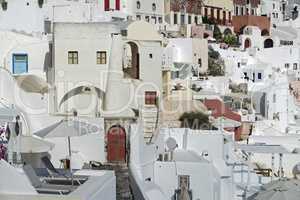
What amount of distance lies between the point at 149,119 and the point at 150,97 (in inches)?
53.3

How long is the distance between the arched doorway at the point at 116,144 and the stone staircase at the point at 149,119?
5.74ft

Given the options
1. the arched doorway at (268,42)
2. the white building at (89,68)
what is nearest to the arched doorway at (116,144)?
the white building at (89,68)

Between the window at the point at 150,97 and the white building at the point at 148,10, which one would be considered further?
the white building at the point at 148,10

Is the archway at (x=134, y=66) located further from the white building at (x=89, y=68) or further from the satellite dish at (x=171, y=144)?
the satellite dish at (x=171, y=144)

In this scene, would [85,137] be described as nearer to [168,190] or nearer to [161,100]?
[168,190]

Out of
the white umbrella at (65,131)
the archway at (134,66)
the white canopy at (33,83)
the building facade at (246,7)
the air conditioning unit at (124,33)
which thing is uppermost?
the building facade at (246,7)

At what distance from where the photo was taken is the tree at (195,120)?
19.0 metres

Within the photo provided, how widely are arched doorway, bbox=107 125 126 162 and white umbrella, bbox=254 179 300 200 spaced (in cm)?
394

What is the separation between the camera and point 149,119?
1789cm

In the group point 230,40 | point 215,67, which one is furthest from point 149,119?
point 230,40

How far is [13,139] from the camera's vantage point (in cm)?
1010

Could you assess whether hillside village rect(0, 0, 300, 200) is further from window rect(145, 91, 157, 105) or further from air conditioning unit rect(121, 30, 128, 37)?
air conditioning unit rect(121, 30, 128, 37)

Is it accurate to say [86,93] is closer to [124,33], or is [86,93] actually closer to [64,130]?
[124,33]

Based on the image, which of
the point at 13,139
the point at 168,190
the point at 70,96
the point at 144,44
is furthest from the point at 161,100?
the point at 13,139
